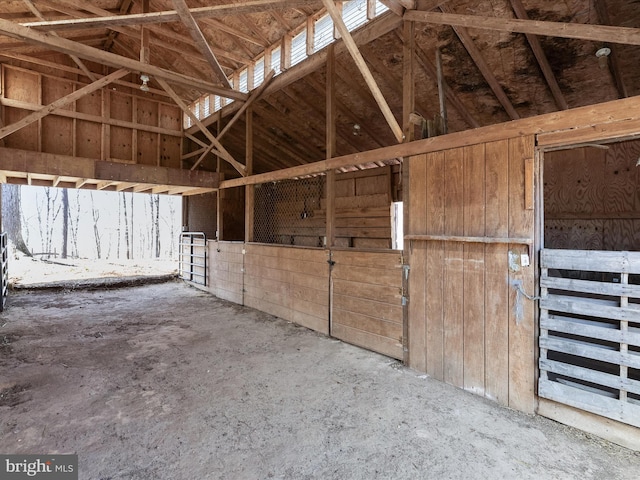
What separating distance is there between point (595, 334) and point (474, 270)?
33.2 inches

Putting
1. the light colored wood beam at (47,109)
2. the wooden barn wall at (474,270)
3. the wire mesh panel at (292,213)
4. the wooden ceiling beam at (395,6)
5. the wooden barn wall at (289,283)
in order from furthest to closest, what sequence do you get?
the wire mesh panel at (292,213) < the light colored wood beam at (47,109) < the wooden barn wall at (289,283) < the wooden ceiling beam at (395,6) < the wooden barn wall at (474,270)

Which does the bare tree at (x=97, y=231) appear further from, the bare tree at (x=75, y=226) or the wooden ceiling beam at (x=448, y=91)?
the wooden ceiling beam at (x=448, y=91)

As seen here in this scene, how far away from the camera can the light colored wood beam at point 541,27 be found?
2.27 metres

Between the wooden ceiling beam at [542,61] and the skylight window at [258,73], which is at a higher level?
the skylight window at [258,73]

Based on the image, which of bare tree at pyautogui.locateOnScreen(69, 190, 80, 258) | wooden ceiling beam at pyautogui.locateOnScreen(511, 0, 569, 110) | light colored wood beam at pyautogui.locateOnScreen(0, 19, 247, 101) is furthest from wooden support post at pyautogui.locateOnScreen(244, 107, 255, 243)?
bare tree at pyautogui.locateOnScreen(69, 190, 80, 258)

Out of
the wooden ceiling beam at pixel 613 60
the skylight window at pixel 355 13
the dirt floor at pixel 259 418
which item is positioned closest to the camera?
the dirt floor at pixel 259 418

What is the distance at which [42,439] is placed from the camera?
1.97 m

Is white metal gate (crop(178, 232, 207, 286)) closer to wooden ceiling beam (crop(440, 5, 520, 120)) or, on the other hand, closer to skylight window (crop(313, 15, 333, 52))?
skylight window (crop(313, 15, 333, 52))

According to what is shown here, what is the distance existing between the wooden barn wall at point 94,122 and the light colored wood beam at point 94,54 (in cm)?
234

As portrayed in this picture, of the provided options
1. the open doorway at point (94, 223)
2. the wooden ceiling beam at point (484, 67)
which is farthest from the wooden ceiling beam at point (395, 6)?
the open doorway at point (94, 223)

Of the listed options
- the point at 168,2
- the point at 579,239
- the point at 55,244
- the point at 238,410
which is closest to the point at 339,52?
the point at 168,2

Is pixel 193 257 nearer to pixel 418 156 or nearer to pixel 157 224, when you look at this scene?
pixel 418 156

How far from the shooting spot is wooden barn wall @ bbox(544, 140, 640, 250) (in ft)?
11.6

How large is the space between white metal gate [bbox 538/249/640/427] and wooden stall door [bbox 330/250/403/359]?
126 cm
